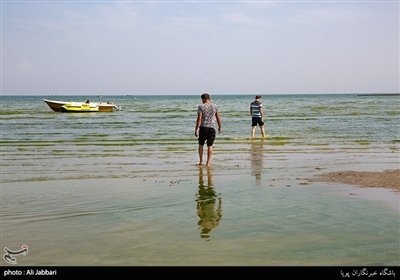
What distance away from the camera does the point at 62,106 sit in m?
42.4

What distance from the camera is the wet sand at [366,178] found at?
8369mm

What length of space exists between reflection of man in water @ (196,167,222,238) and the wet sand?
7.26 feet

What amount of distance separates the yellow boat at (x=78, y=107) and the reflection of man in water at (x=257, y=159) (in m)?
28.3

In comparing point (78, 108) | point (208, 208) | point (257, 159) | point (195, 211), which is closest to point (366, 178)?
point (257, 159)

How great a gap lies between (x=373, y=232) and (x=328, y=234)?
0.56 m

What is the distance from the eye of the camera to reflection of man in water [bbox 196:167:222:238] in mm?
5766

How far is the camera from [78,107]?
42750 mm

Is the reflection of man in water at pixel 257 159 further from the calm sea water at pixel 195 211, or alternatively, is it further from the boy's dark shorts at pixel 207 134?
the boy's dark shorts at pixel 207 134

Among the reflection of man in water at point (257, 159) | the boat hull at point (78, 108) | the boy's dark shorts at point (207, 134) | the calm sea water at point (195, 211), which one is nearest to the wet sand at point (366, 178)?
the calm sea water at point (195, 211)

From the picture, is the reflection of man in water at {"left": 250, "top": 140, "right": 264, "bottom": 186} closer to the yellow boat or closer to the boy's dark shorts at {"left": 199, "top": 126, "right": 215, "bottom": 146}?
the boy's dark shorts at {"left": 199, "top": 126, "right": 215, "bottom": 146}

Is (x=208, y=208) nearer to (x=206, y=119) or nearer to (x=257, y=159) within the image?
(x=206, y=119)

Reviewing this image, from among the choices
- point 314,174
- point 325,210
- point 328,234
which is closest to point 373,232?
point 328,234

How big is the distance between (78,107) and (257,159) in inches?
1302
